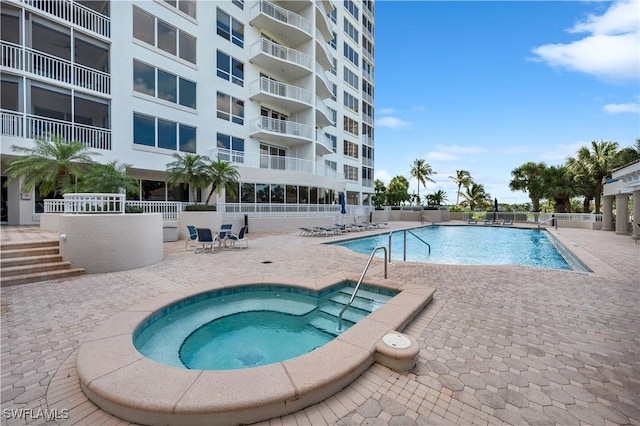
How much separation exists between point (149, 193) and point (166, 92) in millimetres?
6203

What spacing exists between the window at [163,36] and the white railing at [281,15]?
600cm

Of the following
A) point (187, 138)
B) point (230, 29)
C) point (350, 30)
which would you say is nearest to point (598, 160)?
point (350, 30)

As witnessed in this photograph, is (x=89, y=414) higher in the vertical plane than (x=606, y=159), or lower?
lower

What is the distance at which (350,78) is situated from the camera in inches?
1289

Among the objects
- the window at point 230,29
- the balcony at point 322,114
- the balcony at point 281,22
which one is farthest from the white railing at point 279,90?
the balcony at point 281,22

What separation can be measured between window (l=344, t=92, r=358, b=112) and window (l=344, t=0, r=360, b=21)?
948 centimetres

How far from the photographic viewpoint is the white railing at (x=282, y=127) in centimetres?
2125

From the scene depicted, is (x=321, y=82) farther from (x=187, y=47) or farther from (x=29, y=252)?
(x=29, y=252)

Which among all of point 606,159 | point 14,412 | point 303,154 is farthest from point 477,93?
point 14,412

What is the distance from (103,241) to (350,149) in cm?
2840

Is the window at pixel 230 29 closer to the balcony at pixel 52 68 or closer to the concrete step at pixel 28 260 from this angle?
the balcony at pixel 52 68

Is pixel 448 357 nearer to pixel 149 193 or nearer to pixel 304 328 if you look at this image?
pixel 304 328

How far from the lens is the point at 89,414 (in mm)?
2504

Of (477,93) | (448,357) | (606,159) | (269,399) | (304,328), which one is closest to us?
(269,399)
